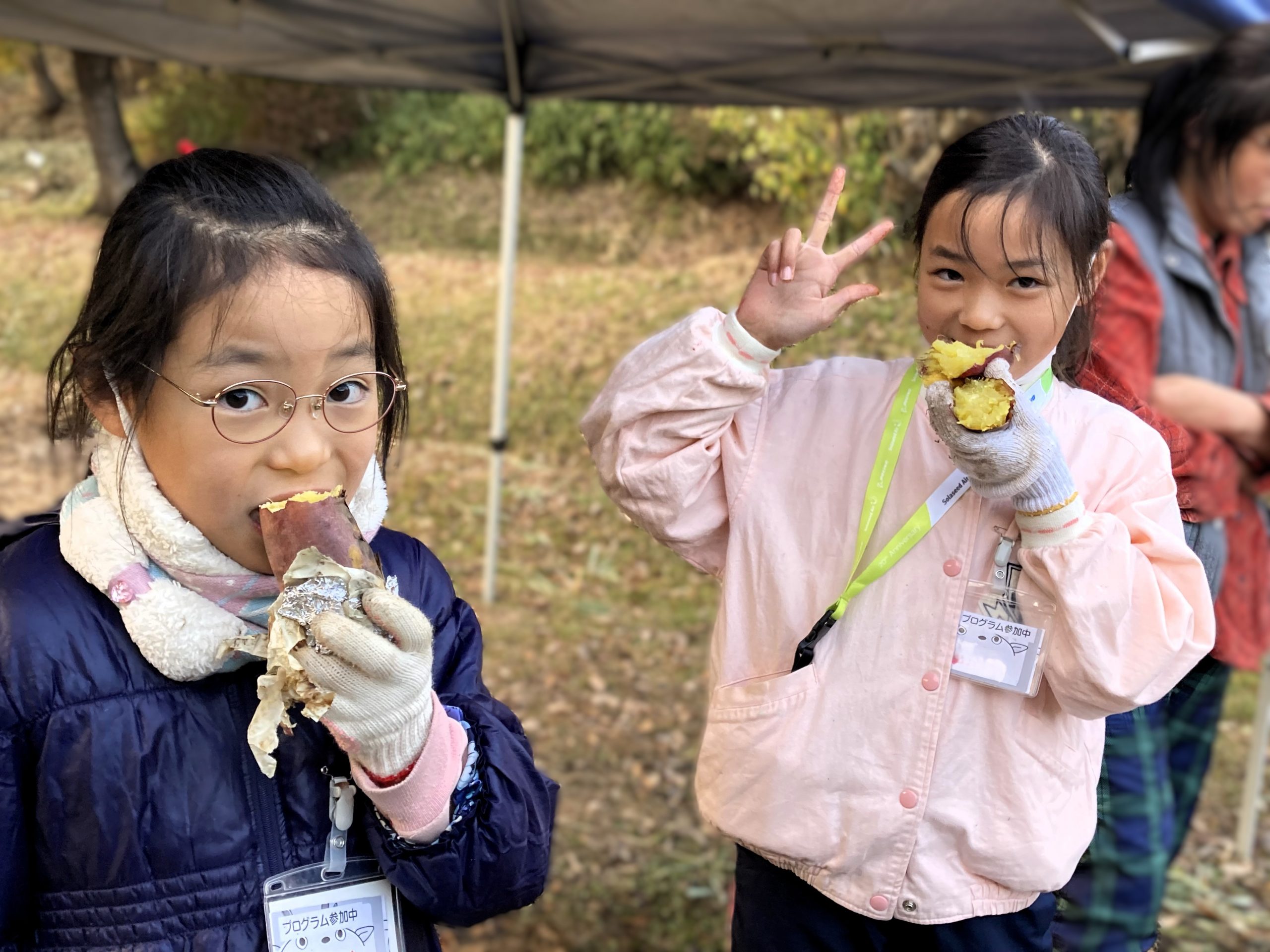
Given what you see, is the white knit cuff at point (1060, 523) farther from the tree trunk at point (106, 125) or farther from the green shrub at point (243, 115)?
the green shrub at point (243, 115)

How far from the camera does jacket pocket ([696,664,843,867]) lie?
1.70 meters

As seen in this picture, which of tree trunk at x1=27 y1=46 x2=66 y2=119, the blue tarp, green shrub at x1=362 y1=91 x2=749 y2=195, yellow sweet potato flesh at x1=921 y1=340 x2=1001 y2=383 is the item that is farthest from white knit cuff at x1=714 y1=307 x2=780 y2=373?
tree trunk at x1=27 y1=46 x2=66 y2=119

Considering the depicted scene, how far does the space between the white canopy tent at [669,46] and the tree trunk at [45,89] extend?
12.7 m

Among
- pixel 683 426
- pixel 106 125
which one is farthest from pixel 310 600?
pixel 106 125

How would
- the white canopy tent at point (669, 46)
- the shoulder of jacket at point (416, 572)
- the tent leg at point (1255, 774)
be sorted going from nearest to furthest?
the shoulder of jacket at point (416, 572) < the white canopy tent at point (669, 46) < the tent leg at point (1255, 774)

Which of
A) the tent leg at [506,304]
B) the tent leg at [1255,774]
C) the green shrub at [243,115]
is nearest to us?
the tent leg at [1255,774]

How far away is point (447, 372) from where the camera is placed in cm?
1027

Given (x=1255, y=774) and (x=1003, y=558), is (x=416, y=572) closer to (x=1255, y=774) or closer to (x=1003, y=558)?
(x=1003, y=558)

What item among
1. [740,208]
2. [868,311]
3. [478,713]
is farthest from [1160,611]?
[740,208]

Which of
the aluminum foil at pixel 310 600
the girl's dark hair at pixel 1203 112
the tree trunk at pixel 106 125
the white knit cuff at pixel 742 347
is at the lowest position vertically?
the aluminum foil at pixel 310 600

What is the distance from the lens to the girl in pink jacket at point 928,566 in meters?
1.58

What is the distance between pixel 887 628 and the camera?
1.70m

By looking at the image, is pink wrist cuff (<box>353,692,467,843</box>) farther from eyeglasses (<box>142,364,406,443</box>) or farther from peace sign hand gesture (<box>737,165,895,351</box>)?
peace sign hand gesture (<box>737,165,895,351</box>)

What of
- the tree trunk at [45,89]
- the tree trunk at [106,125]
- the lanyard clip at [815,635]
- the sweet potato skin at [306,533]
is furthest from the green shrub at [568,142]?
the sweet potato skin at [306,533]
